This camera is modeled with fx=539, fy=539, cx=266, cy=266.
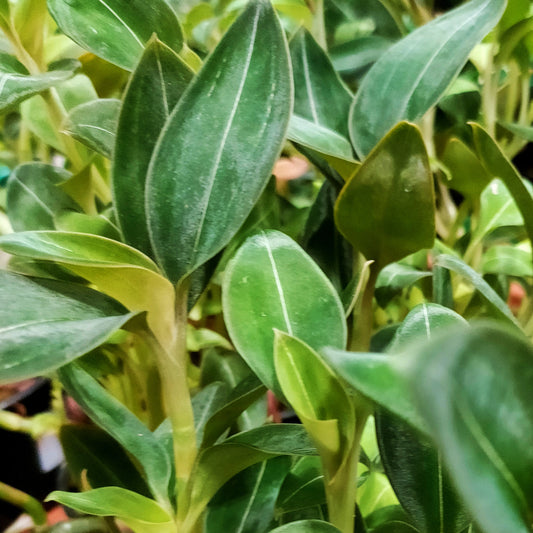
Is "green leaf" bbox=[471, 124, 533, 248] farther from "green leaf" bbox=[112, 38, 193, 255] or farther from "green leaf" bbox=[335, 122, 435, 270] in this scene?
"green leaf" bbox=[112, 38, 193, 255]

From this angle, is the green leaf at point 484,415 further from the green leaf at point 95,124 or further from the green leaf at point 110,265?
the green leaf at point 95,124

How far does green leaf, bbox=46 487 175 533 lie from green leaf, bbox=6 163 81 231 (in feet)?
0.74

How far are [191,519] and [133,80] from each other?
269 millimetres

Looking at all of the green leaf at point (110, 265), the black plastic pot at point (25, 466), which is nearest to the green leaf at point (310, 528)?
the green leaf at point (110, 265)

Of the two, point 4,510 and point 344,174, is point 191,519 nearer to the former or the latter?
point 344,174

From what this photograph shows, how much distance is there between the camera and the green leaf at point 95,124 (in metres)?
0.34

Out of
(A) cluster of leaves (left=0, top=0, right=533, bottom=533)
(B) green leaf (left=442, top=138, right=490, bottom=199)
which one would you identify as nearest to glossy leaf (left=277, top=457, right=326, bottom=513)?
(A) cluster of leaves (left=0, top=0, right=533, bottom=533)

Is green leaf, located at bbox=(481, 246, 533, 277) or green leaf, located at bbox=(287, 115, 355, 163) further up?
green leaf, located at bbox=(287, 115, 355, 163)

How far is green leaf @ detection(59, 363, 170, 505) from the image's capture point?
1.13ft

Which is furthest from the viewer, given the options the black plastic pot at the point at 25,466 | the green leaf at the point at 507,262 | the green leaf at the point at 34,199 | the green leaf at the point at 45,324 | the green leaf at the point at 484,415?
the black plastic pot at the point at 25,466

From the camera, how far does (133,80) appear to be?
0.31 m

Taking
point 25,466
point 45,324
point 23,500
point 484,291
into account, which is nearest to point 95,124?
point 45,324

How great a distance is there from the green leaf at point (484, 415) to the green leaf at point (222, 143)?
18cm

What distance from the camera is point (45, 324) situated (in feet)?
0.81
